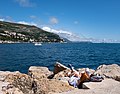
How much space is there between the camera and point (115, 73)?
822 inches

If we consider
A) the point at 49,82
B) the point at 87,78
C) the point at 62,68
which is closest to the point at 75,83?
the point at 87,78

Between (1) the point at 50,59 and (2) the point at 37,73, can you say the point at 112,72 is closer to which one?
(2) the point at 37,73

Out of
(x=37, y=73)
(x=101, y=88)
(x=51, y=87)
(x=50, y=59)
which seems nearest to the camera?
(x=51, y=87)

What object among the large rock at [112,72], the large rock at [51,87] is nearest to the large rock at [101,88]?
the large rock at [51,87]

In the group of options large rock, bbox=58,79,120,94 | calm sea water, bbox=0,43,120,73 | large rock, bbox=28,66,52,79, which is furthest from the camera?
calm sea water, bbox=0,43,120,73

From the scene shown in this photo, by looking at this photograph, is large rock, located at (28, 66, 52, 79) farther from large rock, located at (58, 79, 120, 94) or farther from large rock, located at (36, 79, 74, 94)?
large rock, located at (58, 79, 120, 94)

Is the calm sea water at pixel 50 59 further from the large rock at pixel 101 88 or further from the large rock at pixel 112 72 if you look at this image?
the large rock at pixel 101 88

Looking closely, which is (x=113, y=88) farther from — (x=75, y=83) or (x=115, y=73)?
(x=115, y=73)

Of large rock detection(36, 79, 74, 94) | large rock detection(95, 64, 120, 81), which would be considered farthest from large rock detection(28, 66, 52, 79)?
large rock detection(95, 64, 120, 81)

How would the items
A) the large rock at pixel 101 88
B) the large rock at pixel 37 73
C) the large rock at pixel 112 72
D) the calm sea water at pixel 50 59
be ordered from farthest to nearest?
the calm sea water at pixel 50 59 → the large rock at pixel 37 73 → the large rock at pixel 112 72 → the large rock at pixel 101 88

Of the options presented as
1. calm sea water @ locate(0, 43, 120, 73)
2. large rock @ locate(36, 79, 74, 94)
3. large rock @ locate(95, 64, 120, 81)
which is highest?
large rock @ locate(95, 64, 120, 81)

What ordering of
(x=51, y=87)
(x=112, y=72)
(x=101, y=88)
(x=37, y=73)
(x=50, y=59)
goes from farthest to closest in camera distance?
1. (x=50, y=59)
2. (x=37, y=73)
3. (x=112, y=72)
4. (x=101, y=88)
5. (x=51, y=87)

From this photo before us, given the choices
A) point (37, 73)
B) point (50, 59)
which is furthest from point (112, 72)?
point (50, 59)

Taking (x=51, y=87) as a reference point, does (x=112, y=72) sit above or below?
above
